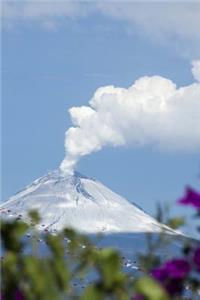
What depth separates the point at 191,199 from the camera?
6.12 feet

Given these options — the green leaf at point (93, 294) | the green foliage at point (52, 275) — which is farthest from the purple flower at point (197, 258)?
the green leaf at point (93, 294)

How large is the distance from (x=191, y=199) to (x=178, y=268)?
153 mm

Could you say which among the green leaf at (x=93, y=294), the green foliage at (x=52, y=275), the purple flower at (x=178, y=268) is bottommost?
the green leaf at (x=93, y=294)

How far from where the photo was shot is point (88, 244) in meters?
1.94

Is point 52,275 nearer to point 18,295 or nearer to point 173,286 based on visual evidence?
point 18,295

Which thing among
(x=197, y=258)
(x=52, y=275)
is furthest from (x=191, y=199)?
(x=52, y=275)

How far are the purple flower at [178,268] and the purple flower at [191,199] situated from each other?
130mm

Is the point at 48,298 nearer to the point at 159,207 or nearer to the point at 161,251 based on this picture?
the point at 159,207

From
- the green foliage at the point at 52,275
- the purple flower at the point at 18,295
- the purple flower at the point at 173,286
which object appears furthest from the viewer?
the purple flower at the point at 173,286

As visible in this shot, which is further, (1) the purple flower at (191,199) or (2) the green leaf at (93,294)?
Answer: (1) the purple flower at (191,199)

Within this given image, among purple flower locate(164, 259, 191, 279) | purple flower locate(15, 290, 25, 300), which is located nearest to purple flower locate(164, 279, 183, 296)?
purple flower locate(164, 259, 191, 279)

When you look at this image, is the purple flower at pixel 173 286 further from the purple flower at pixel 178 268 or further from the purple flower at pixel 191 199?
the purple flower at pixel 191 199

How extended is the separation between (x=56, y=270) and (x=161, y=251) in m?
0.82

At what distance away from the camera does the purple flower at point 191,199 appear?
1.86 metres
